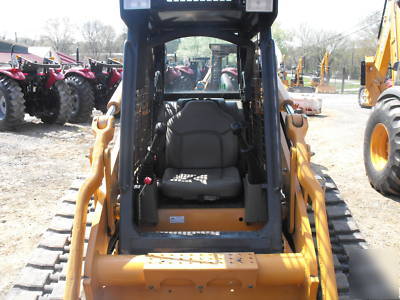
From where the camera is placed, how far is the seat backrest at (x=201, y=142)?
365 cm

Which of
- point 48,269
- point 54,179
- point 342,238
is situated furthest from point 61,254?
point 54,179

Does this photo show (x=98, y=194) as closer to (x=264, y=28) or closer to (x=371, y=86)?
(x=264, y=28)

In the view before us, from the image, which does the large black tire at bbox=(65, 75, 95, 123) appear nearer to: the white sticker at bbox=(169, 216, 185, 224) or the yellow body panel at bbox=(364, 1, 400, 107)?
the yellow body panel at bbox=(364, 1, 400, 107)

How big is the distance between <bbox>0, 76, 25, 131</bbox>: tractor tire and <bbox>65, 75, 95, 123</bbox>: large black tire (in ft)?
6.83

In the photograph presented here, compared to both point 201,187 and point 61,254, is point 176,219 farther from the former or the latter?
point 61,254

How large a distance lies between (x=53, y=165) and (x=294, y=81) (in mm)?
21525

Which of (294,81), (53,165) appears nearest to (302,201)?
(53,165)

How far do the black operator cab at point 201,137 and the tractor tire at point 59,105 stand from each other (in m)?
7.37

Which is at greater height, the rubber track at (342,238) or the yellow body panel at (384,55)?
the yellow body panel at (384,55)

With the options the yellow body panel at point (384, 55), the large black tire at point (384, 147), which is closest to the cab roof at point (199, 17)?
the large black tire at point (384, 147)

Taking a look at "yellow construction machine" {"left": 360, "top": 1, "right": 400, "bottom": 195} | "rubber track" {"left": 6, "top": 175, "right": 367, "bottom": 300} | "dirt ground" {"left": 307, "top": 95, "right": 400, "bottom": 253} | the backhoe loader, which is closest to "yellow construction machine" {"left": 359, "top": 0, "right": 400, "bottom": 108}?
"yellow construction machine" {"left": 360, "top": 1, "right": 400, "bottom": 195}

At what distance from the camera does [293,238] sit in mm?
3010

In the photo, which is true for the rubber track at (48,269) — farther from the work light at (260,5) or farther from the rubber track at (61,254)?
the work light at (260,5)

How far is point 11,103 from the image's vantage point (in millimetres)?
9766
